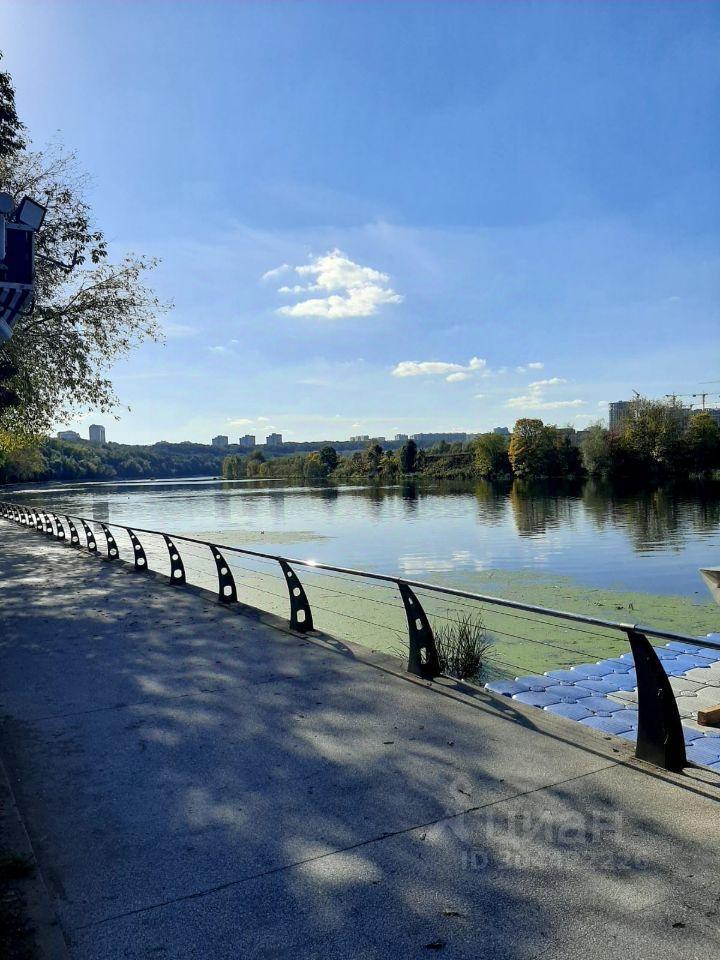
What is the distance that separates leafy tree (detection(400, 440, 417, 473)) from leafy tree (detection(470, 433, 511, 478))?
23.2 m

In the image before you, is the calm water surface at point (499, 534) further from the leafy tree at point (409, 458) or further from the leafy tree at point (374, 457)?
the leafy tree at point (374, 457)

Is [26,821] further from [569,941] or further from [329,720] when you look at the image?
[569,941]

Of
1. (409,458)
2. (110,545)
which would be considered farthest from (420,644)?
(409,458)

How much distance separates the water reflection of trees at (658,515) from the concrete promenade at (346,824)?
25.9 metres

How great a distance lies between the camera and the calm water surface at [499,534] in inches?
987

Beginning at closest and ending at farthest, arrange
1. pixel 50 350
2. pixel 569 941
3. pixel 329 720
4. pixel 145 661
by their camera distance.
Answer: pixel 569 941 < pixel 329 720 < pixel 145 661 < pixel 50 350

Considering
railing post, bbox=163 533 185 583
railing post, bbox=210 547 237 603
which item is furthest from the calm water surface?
railing post, bbox=210 547 237 603

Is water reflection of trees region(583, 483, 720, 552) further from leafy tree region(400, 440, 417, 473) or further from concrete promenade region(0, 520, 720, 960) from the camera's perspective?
leafy tree region(400, 440, 417, 473)

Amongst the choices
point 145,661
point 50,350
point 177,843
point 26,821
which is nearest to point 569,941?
point 177,843

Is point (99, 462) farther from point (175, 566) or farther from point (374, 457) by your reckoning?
point (175, 566)

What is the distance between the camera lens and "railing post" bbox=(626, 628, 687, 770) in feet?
15.1

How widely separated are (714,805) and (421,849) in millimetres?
1749

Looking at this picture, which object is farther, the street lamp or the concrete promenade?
the street lamp

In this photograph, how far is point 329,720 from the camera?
5.82 meters
